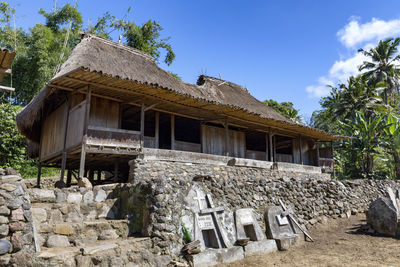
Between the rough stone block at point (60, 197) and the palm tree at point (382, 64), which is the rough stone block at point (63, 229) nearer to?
the rough stone block at point (60, 197)

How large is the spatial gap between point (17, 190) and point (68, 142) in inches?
219

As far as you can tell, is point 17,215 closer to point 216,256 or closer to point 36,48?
point 216,256

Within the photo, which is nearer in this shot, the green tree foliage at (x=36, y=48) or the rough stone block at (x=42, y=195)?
the rough stone block at (x=42, y=195)

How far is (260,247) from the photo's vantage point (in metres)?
6.15

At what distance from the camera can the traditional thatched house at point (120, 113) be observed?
880 centimetres

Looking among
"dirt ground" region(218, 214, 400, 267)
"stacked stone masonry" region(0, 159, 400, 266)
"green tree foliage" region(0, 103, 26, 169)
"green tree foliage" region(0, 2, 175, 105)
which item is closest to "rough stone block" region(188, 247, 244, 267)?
"dirt ground" region(218, 214, 400, 267)

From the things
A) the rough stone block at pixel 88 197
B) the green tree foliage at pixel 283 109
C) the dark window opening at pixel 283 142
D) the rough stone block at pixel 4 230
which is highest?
the green tree foliage at pixel 283 109

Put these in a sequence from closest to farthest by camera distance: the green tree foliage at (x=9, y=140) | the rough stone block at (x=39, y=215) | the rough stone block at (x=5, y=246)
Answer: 1. the rough stone block at (x=5, y=246)
2. the rough stone block at (x=39, y=215)
3. the green tree foliage at (x=9, y=140)

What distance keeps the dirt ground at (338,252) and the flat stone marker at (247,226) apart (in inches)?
17.2

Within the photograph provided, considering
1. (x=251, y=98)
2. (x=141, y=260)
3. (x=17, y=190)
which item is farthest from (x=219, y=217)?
(x=251, y=98)

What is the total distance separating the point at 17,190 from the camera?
4.25 metres

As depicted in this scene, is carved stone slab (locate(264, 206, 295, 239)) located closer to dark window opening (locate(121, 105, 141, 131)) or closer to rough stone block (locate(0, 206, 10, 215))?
rough stone block (locate(0, 206, 10, 215))

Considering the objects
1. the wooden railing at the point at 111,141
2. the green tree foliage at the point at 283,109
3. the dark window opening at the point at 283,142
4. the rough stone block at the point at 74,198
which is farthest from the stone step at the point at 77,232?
the green tree foliage at the point at 283,109

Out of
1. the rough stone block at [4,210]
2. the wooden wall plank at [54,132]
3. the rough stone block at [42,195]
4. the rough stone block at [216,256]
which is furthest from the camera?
the wooden wall plank at [54,132]
